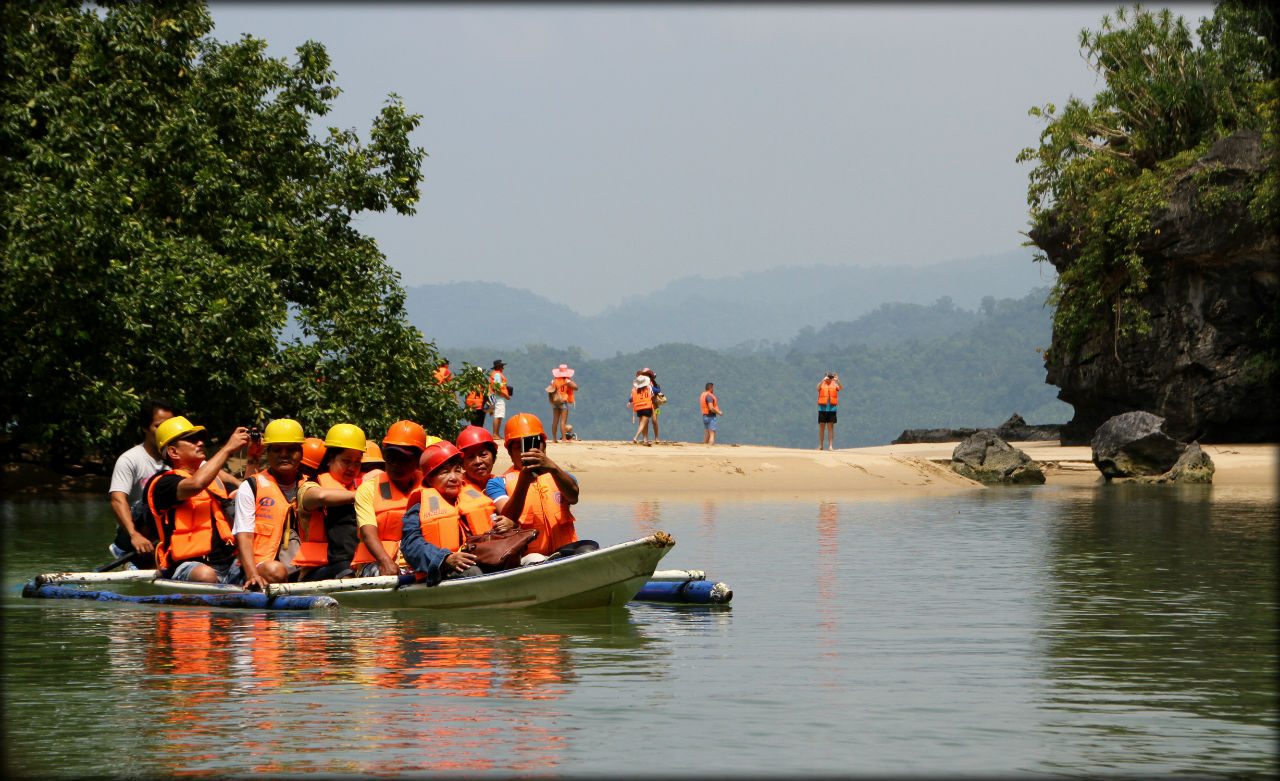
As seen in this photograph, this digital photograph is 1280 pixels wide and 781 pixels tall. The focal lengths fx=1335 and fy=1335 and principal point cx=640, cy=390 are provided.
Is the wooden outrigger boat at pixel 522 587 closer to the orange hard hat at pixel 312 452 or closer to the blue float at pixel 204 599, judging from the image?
the blue float at pixel 204 599

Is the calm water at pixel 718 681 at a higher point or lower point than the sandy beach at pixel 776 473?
lower

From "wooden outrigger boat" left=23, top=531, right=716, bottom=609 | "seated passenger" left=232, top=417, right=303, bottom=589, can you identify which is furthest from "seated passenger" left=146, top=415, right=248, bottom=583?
"wooden outrigger boat" left=23, top=531, right=716, bottom=609

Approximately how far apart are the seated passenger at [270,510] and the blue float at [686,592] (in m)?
3.19

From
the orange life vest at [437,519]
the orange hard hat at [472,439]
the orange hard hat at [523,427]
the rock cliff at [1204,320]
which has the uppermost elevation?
the rock cliff at [1204,320]

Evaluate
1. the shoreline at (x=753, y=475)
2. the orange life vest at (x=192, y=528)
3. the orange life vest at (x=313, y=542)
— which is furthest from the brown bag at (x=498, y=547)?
the shoreline at (x=753, y=475)

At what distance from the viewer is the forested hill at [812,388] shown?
143 metres

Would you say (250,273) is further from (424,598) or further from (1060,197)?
(1060,197)

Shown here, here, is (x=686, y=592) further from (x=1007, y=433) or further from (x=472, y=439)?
(x=1007, y=433)

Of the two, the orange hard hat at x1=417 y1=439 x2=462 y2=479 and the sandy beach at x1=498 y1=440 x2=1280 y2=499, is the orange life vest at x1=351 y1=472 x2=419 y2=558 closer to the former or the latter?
the orange hard hat at x1=417 y1=439 x2=462 y2=479

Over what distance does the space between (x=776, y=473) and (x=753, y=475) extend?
1.80 feet

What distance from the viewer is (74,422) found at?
21766 mm

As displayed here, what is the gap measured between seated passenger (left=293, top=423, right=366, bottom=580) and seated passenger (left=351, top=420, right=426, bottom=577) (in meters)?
0.19

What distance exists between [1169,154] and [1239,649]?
2866 cm

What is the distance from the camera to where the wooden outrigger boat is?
10602 millimetres
